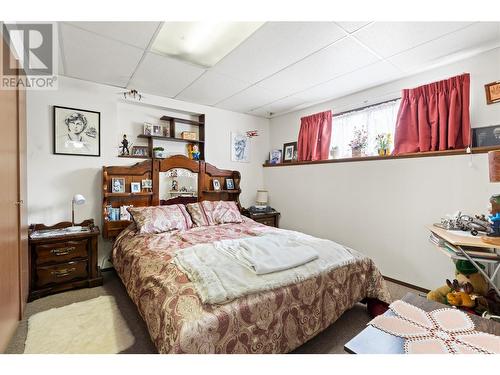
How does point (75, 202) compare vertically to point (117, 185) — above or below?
below

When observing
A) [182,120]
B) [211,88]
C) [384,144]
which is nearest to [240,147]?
[182,120]

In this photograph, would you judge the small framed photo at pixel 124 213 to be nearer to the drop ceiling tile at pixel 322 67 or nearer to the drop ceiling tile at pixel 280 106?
the drop ceiling tile at pixel 322 67

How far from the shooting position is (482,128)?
2.12 m

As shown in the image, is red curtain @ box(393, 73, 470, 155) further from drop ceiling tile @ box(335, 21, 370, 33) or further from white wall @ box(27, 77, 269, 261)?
white wall @ box(27, 77, 269, 261)

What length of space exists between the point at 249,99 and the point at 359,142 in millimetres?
1660

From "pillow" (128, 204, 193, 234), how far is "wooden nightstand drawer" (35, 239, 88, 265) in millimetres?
556

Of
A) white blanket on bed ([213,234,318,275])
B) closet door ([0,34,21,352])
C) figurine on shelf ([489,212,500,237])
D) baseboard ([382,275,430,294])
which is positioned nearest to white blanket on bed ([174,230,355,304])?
white blanket on bed ([213,234,318,275])

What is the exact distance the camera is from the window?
283cm

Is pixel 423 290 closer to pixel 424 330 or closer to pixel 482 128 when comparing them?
pixel 482 128

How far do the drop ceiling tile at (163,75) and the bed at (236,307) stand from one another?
5.89 ft

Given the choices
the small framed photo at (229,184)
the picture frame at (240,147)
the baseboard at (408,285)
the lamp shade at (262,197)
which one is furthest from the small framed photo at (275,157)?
the baseboard at (408,285)

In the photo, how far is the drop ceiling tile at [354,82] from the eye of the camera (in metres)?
2.46

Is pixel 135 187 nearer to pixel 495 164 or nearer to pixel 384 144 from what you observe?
pixel 384 144

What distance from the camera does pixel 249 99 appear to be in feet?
11.1
